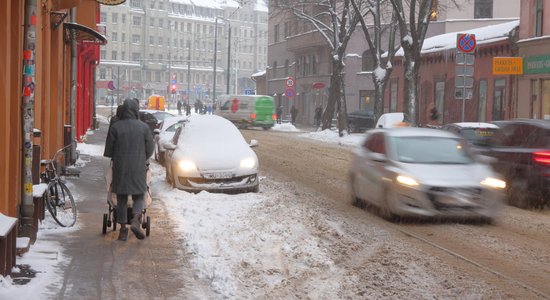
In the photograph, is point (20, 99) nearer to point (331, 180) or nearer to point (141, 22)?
point (331, 180)

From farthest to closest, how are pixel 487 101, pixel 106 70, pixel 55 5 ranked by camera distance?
pixel 106 70 < pixel 487 101 < pixel 55 5

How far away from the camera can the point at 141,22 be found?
12669 centimetres

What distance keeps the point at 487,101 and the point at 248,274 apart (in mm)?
32329

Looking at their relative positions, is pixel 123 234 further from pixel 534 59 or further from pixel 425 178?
pixel 534 59

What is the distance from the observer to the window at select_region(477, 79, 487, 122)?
38.8m

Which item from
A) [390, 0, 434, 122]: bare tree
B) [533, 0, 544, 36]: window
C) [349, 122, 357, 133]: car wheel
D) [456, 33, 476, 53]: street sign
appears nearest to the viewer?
[456, 33, 476, 53]: street sign

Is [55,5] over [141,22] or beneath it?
beneath

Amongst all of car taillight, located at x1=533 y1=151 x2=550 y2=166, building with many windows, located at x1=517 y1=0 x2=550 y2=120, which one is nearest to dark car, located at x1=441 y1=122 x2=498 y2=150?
car taillight, located at x1=533 y1=151 x2=550 y2=166

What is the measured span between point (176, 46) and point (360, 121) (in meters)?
85.7

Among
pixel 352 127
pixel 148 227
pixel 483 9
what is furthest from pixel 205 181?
pixel 483 9

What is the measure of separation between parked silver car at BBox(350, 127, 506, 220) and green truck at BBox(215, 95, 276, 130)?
1455 inches

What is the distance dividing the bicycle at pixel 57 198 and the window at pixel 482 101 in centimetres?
2998

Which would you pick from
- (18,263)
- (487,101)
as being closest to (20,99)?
(18,263)

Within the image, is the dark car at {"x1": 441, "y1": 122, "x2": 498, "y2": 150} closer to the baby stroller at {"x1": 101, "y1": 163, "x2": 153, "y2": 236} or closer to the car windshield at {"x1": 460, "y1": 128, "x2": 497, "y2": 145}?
the car windshield at {"x1": 460, "y1": 128, "x2": 497, "y2": 145}
